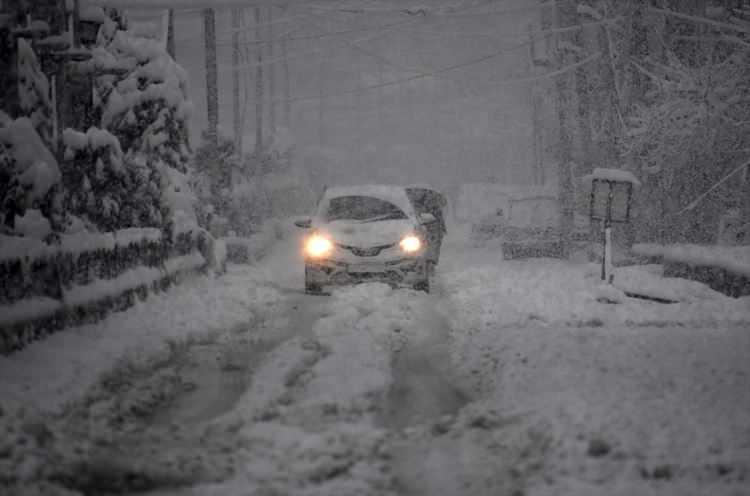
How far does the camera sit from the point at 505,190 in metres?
28.8

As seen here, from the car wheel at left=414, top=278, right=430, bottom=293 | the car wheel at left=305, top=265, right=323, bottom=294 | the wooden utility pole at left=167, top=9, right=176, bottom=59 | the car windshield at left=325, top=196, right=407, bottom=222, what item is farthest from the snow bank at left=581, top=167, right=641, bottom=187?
the wooden utility pole at left=167, top=9, right=176, bottom=59

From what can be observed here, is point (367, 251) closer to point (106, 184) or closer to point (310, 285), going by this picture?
point (310, 285)

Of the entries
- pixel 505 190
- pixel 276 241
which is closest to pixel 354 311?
pixel 276 241

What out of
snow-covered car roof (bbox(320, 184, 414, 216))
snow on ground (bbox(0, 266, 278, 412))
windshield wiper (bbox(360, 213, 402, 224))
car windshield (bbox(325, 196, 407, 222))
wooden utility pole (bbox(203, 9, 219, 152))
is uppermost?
wooden utility pole (bbox(203, 9, 219, 152))

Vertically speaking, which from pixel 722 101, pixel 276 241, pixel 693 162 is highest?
pixel 722 101

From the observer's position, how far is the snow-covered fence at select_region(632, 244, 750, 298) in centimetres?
1280

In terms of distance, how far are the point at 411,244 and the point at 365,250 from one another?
0.78 m

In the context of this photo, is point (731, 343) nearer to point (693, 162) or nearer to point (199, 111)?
point (693, 162)

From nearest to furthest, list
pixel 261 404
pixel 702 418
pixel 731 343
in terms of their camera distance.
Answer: pixel 702 418, pixel 261 404, pixel 731 343

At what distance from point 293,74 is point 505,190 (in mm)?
61339

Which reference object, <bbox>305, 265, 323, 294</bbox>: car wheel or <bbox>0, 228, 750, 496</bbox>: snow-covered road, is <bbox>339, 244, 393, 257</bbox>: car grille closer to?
<bbox>305, 265, 323, 294</bbox>: car wheel

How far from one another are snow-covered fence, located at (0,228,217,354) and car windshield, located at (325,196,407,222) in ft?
8.86

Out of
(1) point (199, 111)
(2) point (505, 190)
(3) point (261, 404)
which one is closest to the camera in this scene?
(3) point (261, 404)

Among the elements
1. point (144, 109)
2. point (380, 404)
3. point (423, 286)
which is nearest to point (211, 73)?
point (144, 109)
